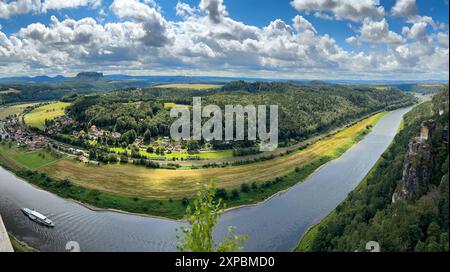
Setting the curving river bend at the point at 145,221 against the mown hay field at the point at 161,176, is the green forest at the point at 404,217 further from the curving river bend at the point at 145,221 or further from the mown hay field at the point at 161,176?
the mown hay field at the point at 161,176

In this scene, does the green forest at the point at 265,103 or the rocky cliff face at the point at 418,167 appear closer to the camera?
the rocky cliff face at the point at 418,167

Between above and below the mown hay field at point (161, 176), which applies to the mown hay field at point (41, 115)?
above

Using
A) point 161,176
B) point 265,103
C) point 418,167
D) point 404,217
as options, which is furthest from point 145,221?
point 265,103

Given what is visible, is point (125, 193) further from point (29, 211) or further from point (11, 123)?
point (11, 123)

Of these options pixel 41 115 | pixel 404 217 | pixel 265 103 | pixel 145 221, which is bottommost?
pixel 145 221

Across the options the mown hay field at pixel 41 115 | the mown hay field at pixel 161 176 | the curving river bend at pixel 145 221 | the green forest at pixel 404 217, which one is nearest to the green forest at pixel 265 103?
the mown hay field at pixel 41 115

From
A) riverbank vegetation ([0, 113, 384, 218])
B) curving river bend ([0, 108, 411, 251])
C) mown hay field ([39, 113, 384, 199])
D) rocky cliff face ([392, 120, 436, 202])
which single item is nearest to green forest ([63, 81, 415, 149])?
mown hay field ([39, 113, 384, 199])

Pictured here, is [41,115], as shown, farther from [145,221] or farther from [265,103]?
[145,221]
